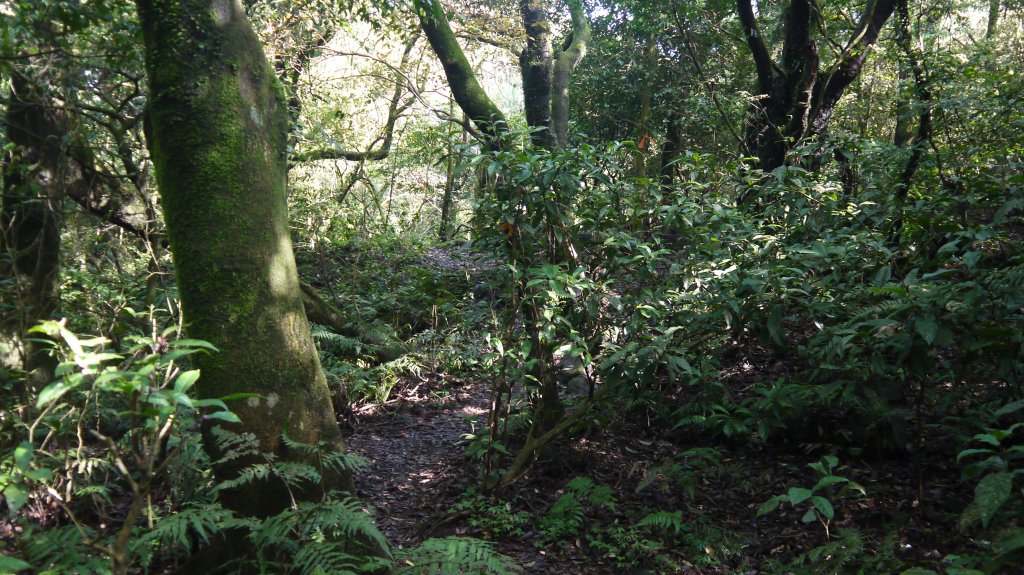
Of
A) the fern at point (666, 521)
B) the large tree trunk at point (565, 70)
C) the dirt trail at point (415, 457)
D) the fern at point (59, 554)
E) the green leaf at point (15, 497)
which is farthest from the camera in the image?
the large tree trunk at point (565, 70)

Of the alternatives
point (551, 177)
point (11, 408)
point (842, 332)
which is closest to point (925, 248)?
point (842, 332)

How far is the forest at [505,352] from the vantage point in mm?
2699

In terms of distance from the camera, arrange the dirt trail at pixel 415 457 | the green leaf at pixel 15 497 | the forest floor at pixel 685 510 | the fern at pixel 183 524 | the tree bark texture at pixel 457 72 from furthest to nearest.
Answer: the tree bark texture at pixel 457 72 → the dirt trail at pixel 415 457 → the forest floor at pixel 685 510 → the fern at pixel 183 524 → the green leaf at pixel 15 497

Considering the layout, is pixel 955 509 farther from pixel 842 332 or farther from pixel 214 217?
pixel 214 217

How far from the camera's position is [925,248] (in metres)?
Answer: 3.97

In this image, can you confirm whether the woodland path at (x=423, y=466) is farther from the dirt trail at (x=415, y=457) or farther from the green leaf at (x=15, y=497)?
the green leaf at (x=15, y=497)

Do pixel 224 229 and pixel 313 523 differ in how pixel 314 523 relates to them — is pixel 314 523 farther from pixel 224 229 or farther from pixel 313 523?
pixel 224 229

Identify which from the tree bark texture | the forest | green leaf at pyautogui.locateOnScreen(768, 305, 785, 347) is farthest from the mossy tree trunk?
the tree bark texture

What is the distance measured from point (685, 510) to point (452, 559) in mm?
1922

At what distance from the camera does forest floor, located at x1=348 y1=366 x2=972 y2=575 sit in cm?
322

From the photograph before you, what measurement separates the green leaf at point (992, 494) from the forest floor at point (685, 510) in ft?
1.68

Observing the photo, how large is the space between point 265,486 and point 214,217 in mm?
1290

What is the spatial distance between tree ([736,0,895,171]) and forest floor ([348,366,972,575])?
450 cm

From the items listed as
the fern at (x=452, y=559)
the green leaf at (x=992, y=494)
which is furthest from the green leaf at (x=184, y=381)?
the green leaf at (x=992, y=494)
